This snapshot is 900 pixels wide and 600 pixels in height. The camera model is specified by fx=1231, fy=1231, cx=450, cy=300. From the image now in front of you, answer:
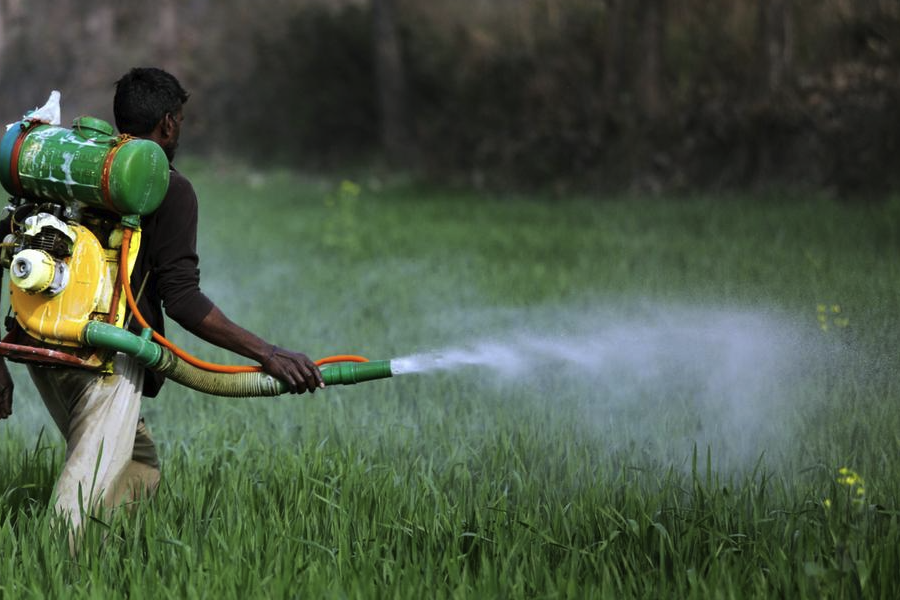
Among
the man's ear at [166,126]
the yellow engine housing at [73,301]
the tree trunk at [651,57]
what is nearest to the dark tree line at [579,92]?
the tree trunk at [651,57]

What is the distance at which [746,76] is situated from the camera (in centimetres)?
1406

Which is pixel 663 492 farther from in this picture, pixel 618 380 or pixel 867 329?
pixel 867 329

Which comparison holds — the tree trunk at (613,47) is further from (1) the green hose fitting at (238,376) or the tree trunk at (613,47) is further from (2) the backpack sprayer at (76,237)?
(2) the backpack sprayer at (76,237)

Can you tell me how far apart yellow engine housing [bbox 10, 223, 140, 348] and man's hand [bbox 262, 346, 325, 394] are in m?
0.49

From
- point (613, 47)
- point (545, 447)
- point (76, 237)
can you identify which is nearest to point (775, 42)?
point (613, 47)

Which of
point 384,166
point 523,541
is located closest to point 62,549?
point 523,541

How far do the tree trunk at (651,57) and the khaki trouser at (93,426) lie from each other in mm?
11634

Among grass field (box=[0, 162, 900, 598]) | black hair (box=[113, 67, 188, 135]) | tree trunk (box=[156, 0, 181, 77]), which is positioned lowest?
grass field (box=[0, 162, 900, 598])

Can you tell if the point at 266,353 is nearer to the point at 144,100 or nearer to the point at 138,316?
the point at 138,316

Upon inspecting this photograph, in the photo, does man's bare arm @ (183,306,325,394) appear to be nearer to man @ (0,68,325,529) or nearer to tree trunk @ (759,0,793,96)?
man @ (0,68,325,529)

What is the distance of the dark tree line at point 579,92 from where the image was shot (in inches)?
507

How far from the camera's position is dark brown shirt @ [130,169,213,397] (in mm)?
3529

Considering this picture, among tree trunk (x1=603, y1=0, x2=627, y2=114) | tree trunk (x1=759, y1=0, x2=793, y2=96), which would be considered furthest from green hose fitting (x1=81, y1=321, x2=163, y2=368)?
tree trunk (x1=603, y1=0, x2=627, y2=114)

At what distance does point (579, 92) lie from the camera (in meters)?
15.5
